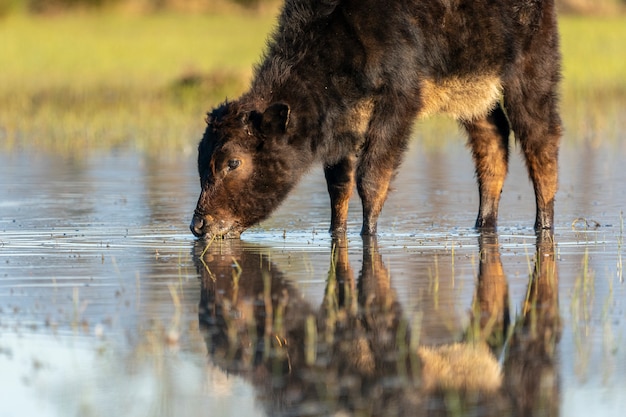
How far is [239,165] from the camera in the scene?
973 cm

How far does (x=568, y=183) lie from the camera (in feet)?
45.8

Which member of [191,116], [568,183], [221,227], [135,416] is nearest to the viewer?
[135,416]

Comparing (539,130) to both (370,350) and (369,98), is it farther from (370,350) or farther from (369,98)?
(370,350)

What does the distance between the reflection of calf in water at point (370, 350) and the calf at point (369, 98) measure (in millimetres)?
1853

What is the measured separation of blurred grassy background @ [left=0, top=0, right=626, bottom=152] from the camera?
20422 millimetres

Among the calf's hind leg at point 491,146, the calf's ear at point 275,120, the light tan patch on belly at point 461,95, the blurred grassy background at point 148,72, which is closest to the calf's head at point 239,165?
the calf's ear at point 275,120

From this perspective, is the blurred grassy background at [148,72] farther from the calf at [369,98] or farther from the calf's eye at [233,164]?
the calf's eye at [233,164]

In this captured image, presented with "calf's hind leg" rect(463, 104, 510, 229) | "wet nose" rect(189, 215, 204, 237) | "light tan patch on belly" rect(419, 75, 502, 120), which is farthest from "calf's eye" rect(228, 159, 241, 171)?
"calf's hind leg" rect(463, 104, 510, 229)

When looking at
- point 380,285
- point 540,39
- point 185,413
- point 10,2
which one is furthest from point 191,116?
point 10,2

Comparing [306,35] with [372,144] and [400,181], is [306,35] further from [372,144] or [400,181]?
[400,181]

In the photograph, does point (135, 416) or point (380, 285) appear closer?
point (135, 416)

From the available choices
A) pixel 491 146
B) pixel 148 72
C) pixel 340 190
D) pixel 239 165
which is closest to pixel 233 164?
A: pixel 239 165

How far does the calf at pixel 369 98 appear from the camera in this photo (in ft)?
32.0

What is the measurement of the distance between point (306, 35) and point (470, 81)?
4.78 feet
